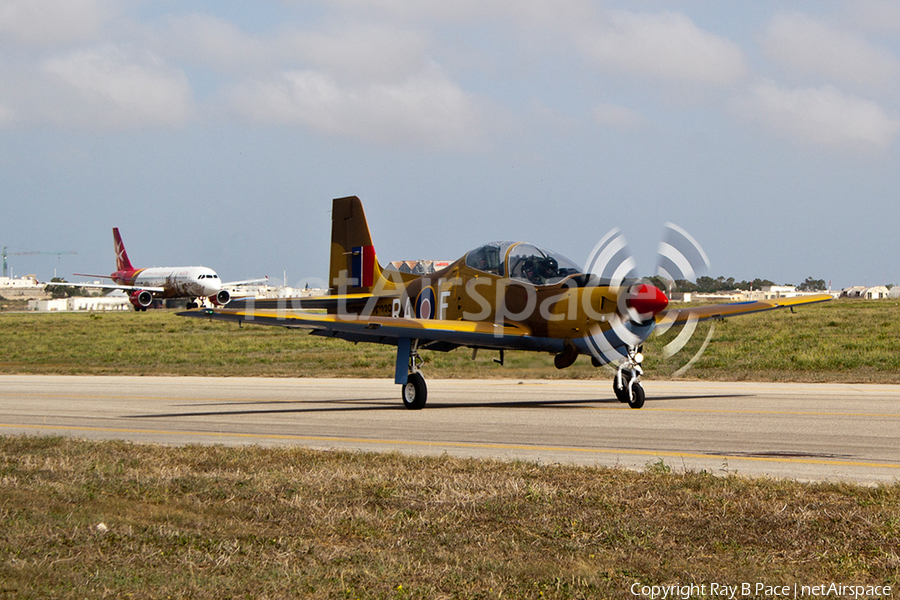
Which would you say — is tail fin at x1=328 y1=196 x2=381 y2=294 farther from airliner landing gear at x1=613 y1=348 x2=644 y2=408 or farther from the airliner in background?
the airliner in background

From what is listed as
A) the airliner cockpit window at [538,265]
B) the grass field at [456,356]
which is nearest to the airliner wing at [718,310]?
the grass field at [456,356]

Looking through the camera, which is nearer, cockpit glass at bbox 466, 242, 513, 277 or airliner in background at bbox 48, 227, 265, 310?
cockpit glass at bbox 466, 242, 513, 277

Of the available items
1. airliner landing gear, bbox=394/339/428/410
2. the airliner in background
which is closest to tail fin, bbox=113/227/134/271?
the airliner in background

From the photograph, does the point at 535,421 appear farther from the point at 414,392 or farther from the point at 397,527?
the point at 397,527

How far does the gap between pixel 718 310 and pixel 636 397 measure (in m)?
3.01

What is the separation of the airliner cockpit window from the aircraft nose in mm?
1330

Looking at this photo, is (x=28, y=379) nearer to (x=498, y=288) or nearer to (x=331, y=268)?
(x=331, y=268)

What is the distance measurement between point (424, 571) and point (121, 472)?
15.6 feet

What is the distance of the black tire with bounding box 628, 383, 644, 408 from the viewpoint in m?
15.7

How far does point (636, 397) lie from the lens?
1577 cm

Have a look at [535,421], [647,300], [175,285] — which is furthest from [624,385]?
[175,285]

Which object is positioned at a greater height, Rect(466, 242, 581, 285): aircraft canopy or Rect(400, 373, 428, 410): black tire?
Rect(466, 242, 581, 285): aircraft canopy

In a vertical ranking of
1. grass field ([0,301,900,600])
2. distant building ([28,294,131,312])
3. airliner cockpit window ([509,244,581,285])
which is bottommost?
grass field ([0,301,900,600])

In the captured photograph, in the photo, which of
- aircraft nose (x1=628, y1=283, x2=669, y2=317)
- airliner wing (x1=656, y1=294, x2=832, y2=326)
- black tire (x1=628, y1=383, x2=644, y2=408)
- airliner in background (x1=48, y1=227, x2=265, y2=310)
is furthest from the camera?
airliner in background (x1=48, y1=227, x2=265, y2=310)
